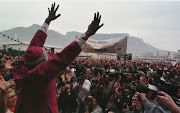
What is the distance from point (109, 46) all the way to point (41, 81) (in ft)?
25.5

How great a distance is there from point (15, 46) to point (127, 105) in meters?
50.4

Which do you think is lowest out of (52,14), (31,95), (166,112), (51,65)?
(166,112)

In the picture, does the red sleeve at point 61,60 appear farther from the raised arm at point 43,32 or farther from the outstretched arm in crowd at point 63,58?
the raised arm at point 43,32

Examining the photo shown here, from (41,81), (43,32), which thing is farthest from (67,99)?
(41,81)

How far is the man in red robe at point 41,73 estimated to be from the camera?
1066 mm

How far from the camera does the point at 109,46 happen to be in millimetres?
8633

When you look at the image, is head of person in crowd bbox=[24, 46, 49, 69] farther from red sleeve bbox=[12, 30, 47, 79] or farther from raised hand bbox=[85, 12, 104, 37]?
raised hand bbox=[85, 12, 104, 37]

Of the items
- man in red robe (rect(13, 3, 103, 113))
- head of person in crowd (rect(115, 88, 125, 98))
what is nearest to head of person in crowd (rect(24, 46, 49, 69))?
man in red robe (rect(13, 3, 103, 113))

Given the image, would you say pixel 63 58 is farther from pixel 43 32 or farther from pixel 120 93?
pixel 120 93

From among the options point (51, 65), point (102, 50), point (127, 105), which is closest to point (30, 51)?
point (51, 65)

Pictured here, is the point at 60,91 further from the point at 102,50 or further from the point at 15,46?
the point at 15,46

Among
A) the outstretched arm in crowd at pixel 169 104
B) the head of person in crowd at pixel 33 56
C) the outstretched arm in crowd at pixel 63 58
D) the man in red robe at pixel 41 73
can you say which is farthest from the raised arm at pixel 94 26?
the outstretched arm in crowd at pixel 169 104

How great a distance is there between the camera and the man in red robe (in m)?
1.07

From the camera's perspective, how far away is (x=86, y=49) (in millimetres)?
8945
